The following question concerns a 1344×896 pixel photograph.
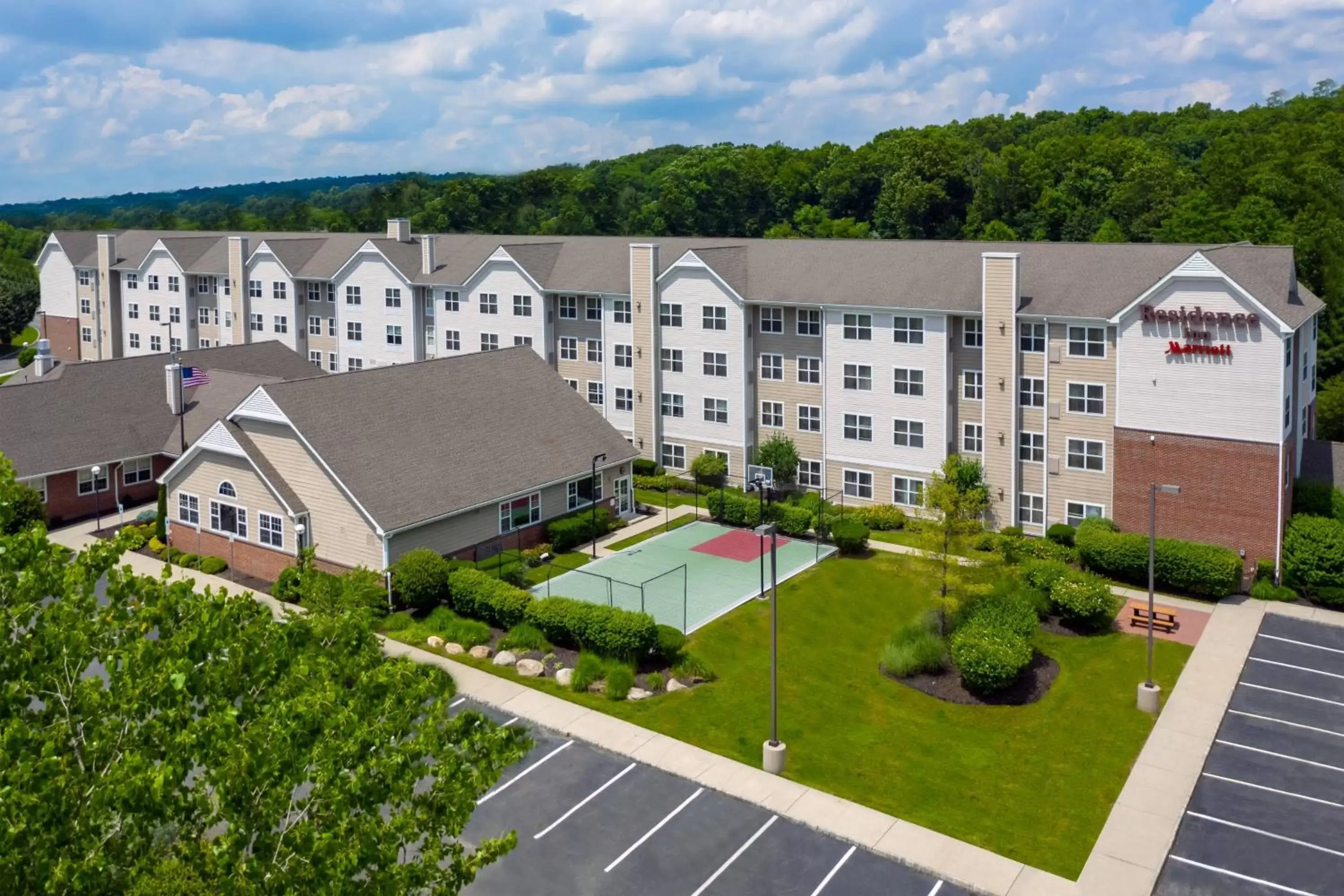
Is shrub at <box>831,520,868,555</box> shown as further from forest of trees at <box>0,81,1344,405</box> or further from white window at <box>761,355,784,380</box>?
forest of trees at <box>0,81,1344,405</box>

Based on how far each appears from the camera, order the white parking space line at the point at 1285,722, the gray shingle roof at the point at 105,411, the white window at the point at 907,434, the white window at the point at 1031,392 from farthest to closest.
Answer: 1. the gray shingle roof at the point at 105,411
2. the white window at the point at 907,434
3. the white window at the point at 1031,392
4. the white parking space line at the point at 1285,722

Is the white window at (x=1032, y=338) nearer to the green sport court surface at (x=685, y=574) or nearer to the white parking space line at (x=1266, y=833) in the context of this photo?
the green sport court surface at (x=685, y=574)

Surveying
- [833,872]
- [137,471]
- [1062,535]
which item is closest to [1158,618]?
[1062,535]

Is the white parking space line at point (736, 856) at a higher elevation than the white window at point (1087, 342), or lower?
lower

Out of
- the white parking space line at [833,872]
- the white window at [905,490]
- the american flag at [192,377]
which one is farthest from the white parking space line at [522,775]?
the american flag at [192,377]

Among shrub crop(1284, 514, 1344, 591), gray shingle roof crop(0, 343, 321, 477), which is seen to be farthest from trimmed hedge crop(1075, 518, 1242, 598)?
gray shingle roof crop(0, 343, 321, 477)

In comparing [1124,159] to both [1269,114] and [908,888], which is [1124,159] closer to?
[1269,114]

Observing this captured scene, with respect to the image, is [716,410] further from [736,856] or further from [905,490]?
[736,856]
